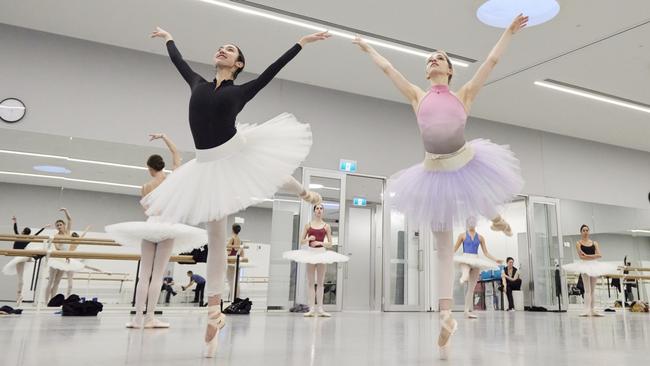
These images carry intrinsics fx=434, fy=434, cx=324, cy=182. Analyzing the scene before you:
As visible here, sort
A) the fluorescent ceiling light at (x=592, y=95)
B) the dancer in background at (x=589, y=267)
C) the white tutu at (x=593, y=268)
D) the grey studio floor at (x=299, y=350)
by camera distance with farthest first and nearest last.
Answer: the fluorescent ceiling light at (x=592, y=95) < the dancer in background at (x=589, y=267) < the white tutu at (x=593, y=268) < the grey studio floor at (x=299, y=350)

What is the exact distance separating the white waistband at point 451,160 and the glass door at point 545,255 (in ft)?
27.6

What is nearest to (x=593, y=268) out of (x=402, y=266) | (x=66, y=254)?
(x=402, y=266)

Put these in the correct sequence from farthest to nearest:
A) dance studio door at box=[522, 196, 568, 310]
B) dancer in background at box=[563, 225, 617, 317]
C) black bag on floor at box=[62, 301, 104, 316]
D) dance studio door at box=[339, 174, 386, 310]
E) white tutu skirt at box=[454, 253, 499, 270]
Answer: dance studio door at box=[339, 174, 386, 310] < dance studio door at box=[522, 196, 568, 310] < dancer in background at box=[563, 225, 617, 317] < white tutu skirt at box=[454, 253, 499, 270] < black bag on floor at box=[62, 301, 104, 316]

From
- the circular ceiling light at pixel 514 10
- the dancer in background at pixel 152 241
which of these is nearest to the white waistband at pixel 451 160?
the dancer in background at pixel 152 241

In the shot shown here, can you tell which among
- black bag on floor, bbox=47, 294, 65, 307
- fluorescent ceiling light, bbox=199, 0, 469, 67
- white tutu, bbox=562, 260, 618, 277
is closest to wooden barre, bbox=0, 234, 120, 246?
black bag on floor, bbox=47, 294, 65, 307

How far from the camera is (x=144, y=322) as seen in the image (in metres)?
3.63

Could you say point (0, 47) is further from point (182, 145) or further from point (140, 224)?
point (140, 224)

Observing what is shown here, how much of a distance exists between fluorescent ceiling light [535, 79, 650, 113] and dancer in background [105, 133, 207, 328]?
698 centimetres

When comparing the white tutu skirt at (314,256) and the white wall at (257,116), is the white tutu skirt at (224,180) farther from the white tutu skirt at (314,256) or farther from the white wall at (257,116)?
the white wall at (257,116)

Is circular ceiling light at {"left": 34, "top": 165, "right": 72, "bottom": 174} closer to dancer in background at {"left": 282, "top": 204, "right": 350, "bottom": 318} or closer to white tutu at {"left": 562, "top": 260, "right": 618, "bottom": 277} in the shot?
dancer in background at {"left": 282, "top": 204, "right": 350, "bottom": 318}

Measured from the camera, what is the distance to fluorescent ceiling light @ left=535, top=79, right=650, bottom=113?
8055 millimetres

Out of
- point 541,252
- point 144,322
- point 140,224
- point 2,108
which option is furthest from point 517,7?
point 2,108

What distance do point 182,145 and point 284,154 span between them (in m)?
5.21

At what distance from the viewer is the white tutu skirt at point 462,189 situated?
2.48m
